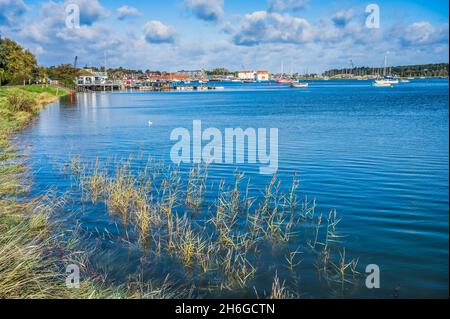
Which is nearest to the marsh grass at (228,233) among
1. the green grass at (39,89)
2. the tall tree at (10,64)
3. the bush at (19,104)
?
the bush at (19,104)

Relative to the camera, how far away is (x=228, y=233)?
12.0 metres

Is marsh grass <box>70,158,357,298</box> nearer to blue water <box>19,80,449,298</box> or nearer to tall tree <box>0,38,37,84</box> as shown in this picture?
blue water <box>19,80,449,298</box>

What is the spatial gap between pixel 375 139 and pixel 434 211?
1758 cm

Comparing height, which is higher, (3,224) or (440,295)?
(3,224)

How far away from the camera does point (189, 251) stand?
10.8 meters

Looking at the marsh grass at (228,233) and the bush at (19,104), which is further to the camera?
the bush at (19,104)

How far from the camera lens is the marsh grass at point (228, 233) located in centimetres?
1026

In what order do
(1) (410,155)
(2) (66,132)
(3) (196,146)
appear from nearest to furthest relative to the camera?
(1) (410,155), (3) (196,146), (2) (66,132)

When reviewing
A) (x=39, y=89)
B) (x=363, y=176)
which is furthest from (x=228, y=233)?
(x=39, y=89)

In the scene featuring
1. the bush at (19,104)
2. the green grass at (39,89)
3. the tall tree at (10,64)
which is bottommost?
the bush at (19,104)

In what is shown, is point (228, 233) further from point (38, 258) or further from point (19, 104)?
point (19, 104)

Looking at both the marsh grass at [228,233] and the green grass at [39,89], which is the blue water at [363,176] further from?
the green grass at [39,89]
